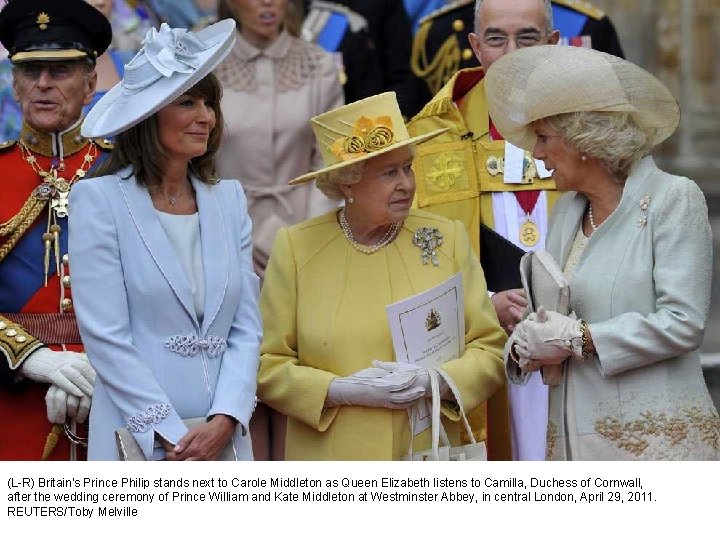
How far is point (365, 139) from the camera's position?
19.5ft

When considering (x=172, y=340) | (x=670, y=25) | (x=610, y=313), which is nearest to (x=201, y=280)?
(x=172, y=340)

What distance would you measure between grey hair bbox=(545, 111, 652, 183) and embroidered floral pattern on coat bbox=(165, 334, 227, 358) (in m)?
1.20

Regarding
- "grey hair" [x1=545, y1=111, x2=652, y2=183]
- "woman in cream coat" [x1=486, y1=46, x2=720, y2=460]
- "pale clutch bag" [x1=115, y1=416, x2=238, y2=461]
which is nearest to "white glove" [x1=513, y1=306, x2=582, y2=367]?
"woman in cream coat" [x1=486, y1=46, x2=720, y2=460]

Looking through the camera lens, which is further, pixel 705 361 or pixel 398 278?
pixel 705 361

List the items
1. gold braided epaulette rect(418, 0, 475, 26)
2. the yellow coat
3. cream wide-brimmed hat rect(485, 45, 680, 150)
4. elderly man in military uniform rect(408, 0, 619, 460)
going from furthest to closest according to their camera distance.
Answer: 1. gold braided epaulette rect(418, 0, 475, 26)
2. elderly man in military uniform rect(408, 0, 619, 460)
3. the yellow coat
4. cream wide-brimmed hat rect(485, 45, 680, 150)

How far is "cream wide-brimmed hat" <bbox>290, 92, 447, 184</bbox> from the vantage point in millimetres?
5922

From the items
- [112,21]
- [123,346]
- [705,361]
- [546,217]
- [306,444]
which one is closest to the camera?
[123,346]

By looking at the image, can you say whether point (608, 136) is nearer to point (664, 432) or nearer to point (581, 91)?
point (581, 91)

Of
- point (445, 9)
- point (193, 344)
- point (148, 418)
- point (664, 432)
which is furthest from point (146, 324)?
point (445, 9)

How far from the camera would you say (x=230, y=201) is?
5.69 m

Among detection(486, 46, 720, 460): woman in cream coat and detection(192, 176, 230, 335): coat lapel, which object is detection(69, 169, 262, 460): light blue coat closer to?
detection(192, 176, 230, 335): coat lapel

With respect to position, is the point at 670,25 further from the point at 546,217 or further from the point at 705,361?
the point at 546,217

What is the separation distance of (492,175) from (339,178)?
96cm

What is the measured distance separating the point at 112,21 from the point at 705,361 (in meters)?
3.19
